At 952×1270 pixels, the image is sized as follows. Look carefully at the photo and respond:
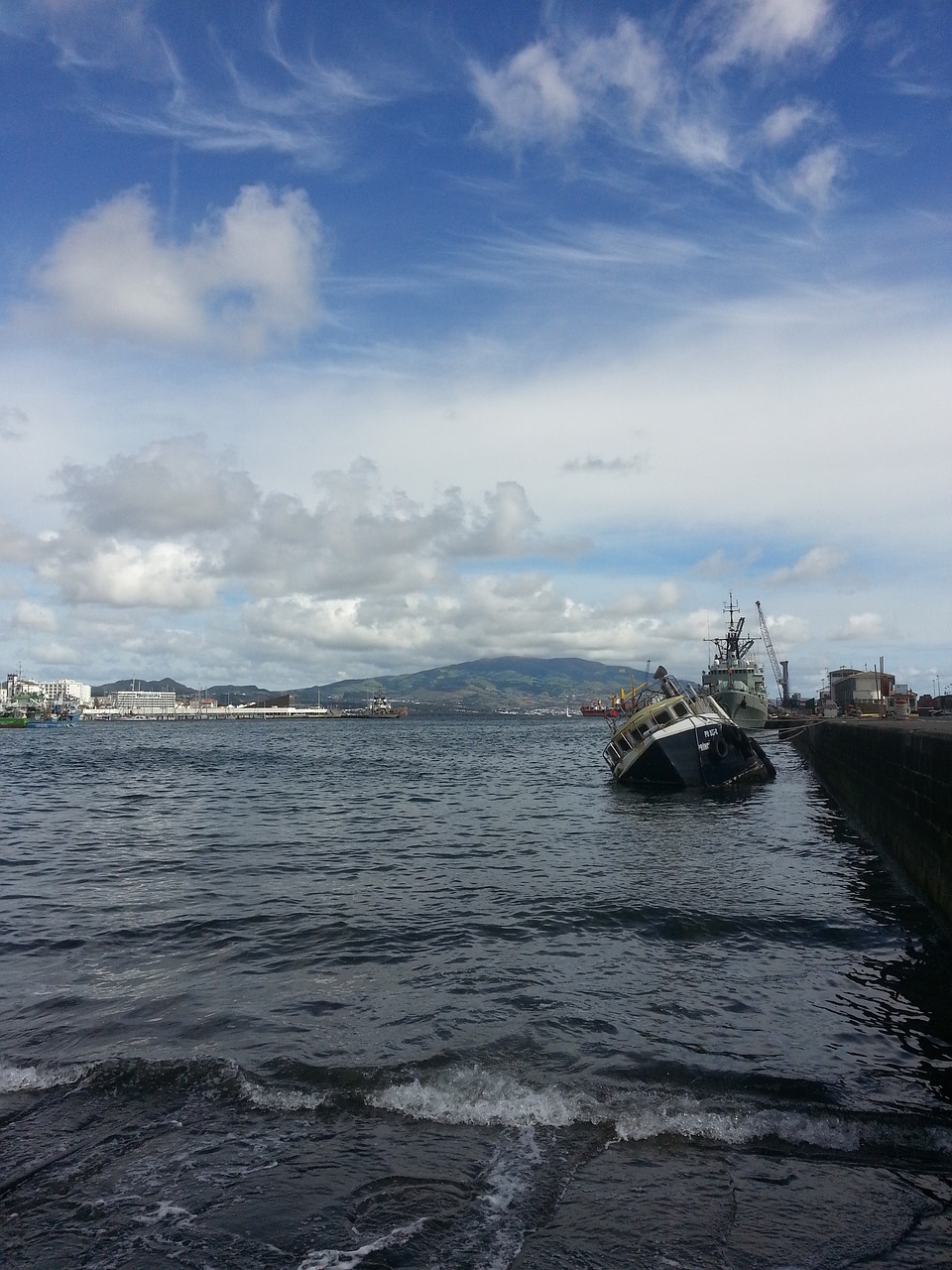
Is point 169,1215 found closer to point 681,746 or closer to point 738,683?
point 681,746

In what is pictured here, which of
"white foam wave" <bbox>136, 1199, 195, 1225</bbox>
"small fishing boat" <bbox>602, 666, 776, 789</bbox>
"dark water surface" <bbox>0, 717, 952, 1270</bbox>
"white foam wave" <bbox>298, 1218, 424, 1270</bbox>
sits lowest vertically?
"dark water surface" <bbox>0, 717, 952, 1270</bbox>

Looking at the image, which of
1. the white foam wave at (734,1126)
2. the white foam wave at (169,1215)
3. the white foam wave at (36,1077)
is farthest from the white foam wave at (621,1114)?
the white foam wave at (36,1077)

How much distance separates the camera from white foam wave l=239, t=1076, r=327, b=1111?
29.1 feet

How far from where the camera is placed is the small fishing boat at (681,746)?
42031mm

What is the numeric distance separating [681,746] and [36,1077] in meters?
35.9

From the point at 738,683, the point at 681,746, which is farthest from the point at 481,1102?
the point at 738,683

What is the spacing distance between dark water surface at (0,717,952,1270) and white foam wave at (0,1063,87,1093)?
0.14 ft

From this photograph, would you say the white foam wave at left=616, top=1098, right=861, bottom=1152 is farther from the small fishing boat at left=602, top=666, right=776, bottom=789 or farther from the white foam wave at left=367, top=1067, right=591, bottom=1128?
the small fishing boat at left=602, top=666, right=776, bottom=789

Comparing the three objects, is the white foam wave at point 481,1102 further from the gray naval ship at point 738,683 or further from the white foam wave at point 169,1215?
the gray naval ship at point 738,683

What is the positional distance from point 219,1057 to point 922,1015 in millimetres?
9612

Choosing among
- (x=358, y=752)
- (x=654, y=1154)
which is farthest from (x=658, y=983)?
(x=358, y=752)

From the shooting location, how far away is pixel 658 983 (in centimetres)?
1292

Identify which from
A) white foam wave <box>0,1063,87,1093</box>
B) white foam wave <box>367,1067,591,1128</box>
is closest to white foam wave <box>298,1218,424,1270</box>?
white foam wave <box>367,1067,591,1128</box>

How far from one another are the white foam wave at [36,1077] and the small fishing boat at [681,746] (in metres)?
34.8
